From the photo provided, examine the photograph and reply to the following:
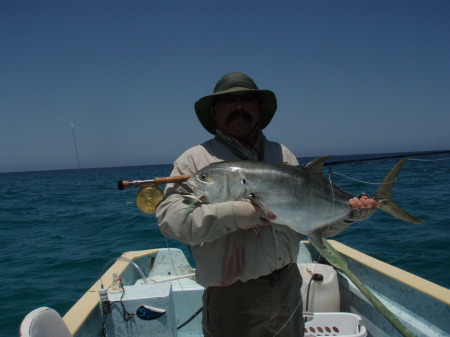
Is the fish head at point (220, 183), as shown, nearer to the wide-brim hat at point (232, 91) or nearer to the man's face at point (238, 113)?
the man's face at point (238, 113)

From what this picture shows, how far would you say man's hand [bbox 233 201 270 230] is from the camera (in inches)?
90.1

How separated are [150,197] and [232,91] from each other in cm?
109

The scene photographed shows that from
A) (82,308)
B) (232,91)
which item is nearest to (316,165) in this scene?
(232,91)

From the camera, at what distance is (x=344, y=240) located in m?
9.55

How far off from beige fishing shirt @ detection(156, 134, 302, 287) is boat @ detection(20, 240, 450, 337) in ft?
3.30

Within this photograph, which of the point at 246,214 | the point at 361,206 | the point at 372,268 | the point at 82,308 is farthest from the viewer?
the point at 372,268

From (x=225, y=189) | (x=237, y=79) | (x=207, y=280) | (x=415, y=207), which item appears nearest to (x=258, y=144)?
(x=237, y=79)

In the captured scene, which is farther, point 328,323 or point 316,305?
point 316,305

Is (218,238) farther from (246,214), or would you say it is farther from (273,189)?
(273,189)

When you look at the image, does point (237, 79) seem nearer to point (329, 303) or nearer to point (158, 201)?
point (158, 201)

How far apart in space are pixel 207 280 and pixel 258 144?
127 cm

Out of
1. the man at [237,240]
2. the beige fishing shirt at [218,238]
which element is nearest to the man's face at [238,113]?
Result: the man at [237,240]

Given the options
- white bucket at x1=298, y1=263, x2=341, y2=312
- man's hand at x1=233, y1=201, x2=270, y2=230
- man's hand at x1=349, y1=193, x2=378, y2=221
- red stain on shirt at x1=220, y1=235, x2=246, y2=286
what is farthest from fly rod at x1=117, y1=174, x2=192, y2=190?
white bucket at x1=298, y1=263, x2=341, y2=312

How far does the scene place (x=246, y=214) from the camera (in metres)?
2.29
